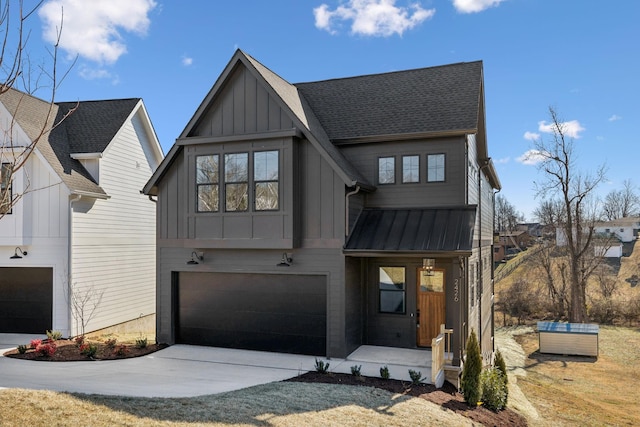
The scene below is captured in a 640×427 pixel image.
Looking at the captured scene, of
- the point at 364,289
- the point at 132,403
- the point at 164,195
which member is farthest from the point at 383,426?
the point at 164,195

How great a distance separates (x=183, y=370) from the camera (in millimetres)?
10859

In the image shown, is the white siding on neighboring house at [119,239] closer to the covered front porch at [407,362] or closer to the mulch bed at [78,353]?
the mulch bed at [78,353]

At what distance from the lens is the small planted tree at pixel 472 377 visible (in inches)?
385

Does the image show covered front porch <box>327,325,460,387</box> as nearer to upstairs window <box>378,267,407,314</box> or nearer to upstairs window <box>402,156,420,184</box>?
upstairs window <box>378,267,407,314</box>

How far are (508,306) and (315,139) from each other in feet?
85.0

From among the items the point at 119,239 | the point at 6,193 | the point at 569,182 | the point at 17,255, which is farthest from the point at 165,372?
the point at 569,182

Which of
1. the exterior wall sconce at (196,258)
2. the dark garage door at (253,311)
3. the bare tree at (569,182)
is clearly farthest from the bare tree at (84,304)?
the bare tree at (569,182)

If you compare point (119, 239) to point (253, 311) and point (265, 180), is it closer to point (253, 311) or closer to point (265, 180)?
point (253, 311)

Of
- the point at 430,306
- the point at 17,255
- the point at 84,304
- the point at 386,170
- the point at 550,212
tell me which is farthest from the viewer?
the point at 550,212

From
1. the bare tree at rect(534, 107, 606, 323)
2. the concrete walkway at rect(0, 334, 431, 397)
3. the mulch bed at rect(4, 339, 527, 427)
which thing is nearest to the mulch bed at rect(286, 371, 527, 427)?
the mulch bed at rect(4, 339, 527, 427)

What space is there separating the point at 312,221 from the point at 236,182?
2.38 metres

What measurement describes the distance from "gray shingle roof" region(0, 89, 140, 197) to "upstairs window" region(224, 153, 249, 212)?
5635mm

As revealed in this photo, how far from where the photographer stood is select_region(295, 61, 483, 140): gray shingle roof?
13.2 m

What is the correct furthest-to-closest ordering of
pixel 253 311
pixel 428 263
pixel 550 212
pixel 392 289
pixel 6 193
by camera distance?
pixel 550 212 < pixel 392 289 < pixel 253 311 < pixel 428 263 < pixel 6 193
